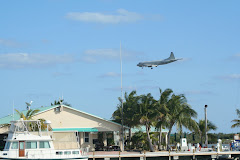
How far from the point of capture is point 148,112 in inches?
2039

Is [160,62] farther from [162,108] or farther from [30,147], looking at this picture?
[30,147]

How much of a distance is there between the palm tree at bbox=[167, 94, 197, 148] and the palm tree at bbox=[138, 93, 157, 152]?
1.91 m

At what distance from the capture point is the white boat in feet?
120

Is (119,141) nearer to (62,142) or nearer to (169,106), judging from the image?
(169,106)

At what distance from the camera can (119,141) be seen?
2090 inches

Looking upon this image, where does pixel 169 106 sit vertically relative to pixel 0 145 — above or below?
above

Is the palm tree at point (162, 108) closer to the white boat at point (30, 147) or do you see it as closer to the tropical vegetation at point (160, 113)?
the tropical vegetation at point (160, 113)

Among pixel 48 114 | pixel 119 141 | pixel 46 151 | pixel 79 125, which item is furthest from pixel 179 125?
pixel 46 151

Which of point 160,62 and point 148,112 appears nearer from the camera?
point 148,112

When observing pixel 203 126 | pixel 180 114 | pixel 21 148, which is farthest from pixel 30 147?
pixel 203 126

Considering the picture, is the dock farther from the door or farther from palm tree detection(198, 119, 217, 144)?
palm tree detection(198, 119, 217, 144)

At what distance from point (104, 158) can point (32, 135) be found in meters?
7.86

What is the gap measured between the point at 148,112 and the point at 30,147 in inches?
719

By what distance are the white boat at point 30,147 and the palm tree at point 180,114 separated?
55.5ft
